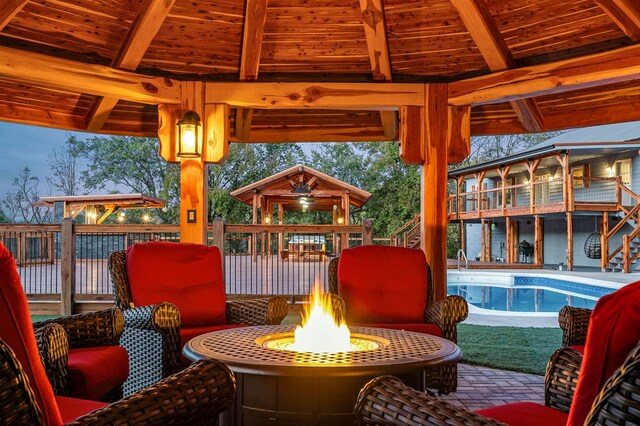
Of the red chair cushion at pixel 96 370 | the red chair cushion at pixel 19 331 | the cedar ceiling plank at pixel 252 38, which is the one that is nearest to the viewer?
the red chair cushion at pixel 19 331

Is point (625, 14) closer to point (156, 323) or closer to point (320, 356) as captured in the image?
point (320, 356)

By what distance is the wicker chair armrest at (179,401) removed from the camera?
142cm

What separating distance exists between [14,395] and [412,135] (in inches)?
195

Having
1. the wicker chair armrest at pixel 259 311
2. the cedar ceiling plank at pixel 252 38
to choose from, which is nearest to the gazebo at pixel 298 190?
the cedar ceiling plank at pixel 252 38

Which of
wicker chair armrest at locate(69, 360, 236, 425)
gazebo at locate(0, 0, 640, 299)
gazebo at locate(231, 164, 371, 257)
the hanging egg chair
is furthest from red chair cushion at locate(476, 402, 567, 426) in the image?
the hanging egg chair

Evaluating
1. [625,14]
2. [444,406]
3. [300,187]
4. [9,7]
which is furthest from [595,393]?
[300,187]

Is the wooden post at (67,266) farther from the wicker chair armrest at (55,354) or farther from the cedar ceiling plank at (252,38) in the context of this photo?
the wicker chair armrest at (55,354)

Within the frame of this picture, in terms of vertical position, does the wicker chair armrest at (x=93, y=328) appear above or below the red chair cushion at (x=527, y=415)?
above

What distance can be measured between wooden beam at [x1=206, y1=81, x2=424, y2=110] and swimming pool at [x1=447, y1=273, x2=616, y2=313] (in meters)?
5.23

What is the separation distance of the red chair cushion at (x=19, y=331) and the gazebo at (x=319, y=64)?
3985 millimetres

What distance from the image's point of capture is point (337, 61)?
5.89 meters

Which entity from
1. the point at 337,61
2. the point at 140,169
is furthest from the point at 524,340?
the point at 140,169

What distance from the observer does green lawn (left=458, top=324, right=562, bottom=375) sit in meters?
4.96

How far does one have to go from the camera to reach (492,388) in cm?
427
